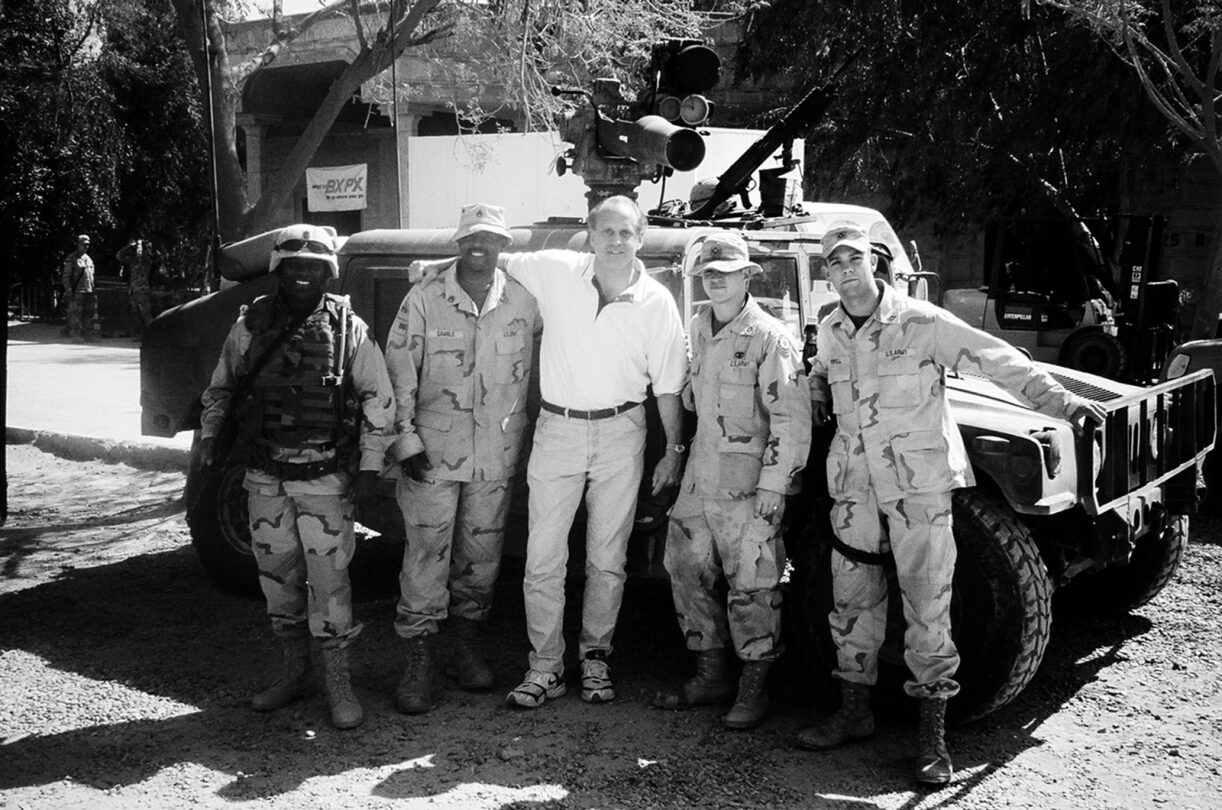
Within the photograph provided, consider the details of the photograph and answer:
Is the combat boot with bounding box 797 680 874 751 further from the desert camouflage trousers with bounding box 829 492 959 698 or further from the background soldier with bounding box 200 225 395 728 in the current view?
the background soldier with bounding box 200 225 395 728

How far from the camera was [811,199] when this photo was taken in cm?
1900

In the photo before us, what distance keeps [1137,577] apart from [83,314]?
1872 centimetres

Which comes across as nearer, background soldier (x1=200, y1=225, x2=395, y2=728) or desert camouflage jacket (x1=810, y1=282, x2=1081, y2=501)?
desert camouflage jacket (x1=810, y1=282, x2=1081, y2=501)

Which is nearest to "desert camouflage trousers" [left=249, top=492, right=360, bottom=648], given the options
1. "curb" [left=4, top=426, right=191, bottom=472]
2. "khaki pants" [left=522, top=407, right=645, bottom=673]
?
"khaki pants" [left=522, top=407, right=645, bottom=673]

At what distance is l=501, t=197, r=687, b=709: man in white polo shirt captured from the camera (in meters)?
4.76

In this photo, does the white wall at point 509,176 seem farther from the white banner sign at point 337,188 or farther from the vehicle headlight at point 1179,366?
the white banner sign at point 337,188

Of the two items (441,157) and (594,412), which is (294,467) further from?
(441,157)

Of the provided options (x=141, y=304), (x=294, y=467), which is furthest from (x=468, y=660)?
(x=141, y=304)

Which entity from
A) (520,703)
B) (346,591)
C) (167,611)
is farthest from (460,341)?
(167,611)

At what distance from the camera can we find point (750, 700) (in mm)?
4691

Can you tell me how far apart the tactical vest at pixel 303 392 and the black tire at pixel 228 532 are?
1544 millimetres

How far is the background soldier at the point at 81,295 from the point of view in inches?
797

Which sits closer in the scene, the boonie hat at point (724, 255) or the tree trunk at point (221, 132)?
the boonie hat at point (724, 255)

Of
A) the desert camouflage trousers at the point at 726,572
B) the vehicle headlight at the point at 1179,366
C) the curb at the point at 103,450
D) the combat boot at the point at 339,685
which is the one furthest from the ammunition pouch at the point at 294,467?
the vehicle headlight at the point at 1179,366
